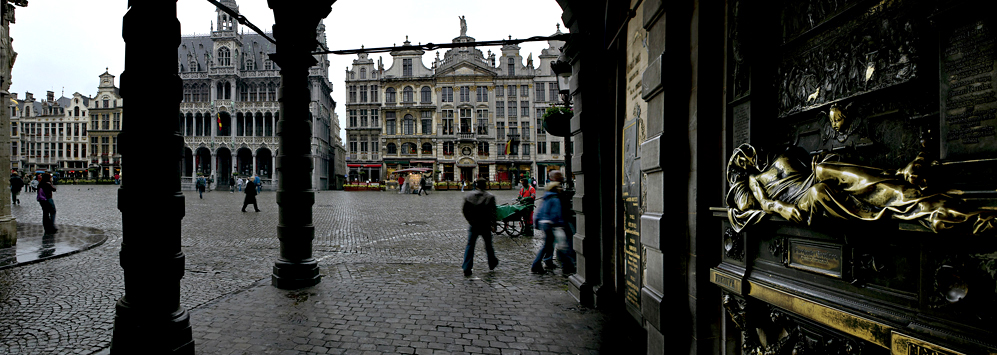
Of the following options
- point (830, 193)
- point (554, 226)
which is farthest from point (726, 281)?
point (554, 226)

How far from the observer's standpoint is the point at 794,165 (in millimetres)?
2443

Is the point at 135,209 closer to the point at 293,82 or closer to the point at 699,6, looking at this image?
the point at 293,82

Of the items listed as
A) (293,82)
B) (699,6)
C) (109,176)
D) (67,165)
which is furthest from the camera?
(67,165)

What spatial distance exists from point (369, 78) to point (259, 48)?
1431 cm

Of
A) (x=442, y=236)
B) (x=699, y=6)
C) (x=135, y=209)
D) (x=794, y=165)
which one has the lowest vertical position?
(x=442, y=236)

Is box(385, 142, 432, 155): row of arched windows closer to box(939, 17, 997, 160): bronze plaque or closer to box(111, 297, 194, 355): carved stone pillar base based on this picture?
box(111, 297, 194, 355): carved stone pillar base

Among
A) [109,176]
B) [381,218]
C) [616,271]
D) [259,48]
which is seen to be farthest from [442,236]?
[109,176]

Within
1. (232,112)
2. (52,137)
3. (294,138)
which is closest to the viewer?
(294,138)

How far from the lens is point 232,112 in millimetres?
53062

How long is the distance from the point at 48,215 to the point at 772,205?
15.2 meters

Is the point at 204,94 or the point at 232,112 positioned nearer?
the point at 232,112

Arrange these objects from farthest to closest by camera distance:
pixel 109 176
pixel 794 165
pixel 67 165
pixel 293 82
Answer: pixel 67 165 < pixel 109 176 < pixel 293 82 < pixel 794 165

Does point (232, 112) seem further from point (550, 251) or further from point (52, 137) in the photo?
point (550, 251)

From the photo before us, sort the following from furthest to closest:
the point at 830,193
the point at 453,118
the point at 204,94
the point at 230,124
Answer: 1. the point at 453,118
2. the point at 204,94
3. the point at 230,124
4. the point at 830,193
